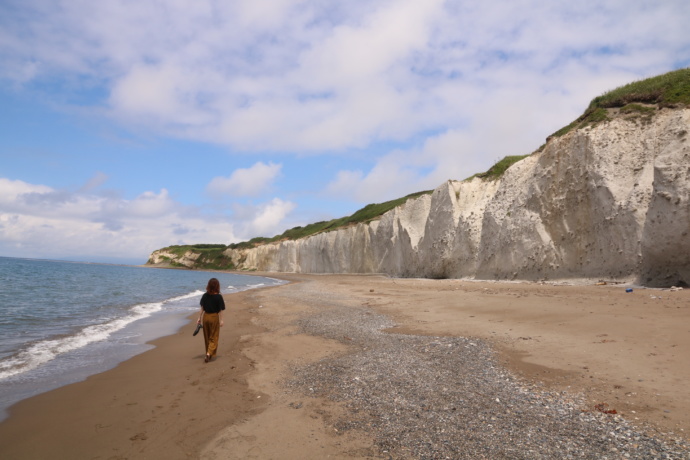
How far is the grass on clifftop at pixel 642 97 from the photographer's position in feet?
56.9

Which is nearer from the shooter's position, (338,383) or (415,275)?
(338,383)

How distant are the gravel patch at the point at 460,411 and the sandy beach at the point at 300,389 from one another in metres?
0.10

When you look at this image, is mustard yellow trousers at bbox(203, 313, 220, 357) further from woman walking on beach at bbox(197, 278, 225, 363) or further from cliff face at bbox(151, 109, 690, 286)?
cliff face at bbox(151, 109, 690, 286)

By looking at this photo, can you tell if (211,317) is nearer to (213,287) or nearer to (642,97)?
(213,287)

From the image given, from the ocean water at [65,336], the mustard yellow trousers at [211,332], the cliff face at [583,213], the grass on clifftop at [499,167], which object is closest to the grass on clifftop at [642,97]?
the cliff face at [583,213]

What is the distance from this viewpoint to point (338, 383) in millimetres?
6012

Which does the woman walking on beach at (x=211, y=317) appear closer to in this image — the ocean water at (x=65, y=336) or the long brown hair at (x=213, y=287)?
the long brown hair at (x=213, y=287)

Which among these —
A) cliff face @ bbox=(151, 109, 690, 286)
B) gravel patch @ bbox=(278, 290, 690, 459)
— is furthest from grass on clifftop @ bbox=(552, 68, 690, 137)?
gravel patch @ bbox=(278, 290, 690, 459)

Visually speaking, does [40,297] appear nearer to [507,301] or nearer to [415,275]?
[507,301]

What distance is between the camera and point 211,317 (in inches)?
338

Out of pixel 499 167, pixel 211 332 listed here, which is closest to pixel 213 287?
pixel 211 332

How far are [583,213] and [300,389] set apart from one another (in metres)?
17.9

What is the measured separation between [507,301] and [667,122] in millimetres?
11272

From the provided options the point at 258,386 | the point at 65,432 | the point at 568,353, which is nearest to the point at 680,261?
the point at 568,353
